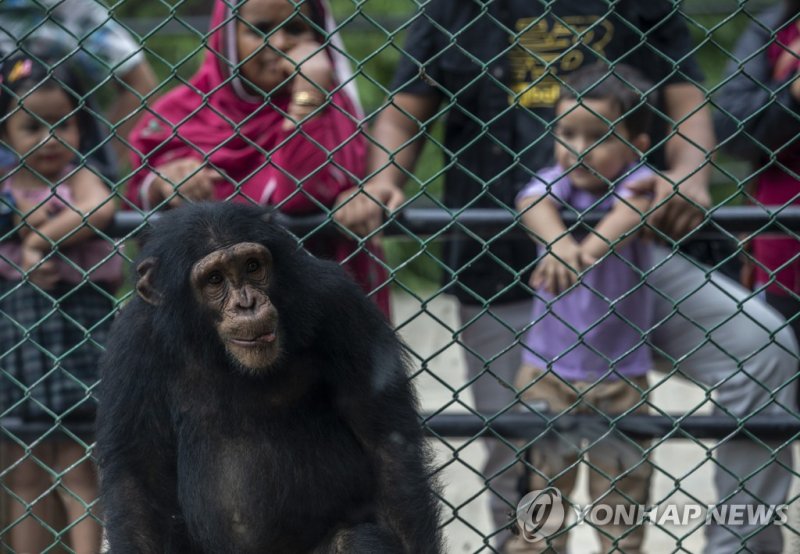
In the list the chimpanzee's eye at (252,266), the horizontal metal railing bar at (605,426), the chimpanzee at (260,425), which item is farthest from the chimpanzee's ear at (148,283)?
the horizontal metal railing bar at (605,426)

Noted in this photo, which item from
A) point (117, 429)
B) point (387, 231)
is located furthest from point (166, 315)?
point (387, 231)

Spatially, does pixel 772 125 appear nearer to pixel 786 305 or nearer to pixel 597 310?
pixel 786 305

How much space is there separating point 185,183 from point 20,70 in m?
0.88

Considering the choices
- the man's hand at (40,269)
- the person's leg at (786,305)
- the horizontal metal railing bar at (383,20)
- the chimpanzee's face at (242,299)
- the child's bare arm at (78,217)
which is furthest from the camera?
the horizontal metal railing bar at (383,20)

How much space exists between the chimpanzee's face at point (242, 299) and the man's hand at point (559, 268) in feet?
2.91

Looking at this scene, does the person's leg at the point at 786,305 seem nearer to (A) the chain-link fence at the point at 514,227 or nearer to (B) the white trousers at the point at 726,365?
(A) the chain-link fence at the point at 514,227

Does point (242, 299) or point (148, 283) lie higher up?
point (242, 299)

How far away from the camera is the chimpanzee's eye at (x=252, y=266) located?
3021mm

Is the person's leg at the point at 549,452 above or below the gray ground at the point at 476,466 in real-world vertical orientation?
above

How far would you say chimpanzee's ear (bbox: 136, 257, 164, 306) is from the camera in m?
3.11

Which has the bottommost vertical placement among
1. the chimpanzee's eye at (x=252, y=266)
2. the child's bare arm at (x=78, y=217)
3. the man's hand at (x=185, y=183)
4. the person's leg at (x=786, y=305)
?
the child's bare arm at (x=78, y=217)

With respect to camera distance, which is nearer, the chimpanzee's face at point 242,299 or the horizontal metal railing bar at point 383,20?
the chimpanzee's face at point 242,299

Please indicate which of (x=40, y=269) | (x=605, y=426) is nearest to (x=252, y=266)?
(x=40, y=269)

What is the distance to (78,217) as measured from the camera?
3816mm
